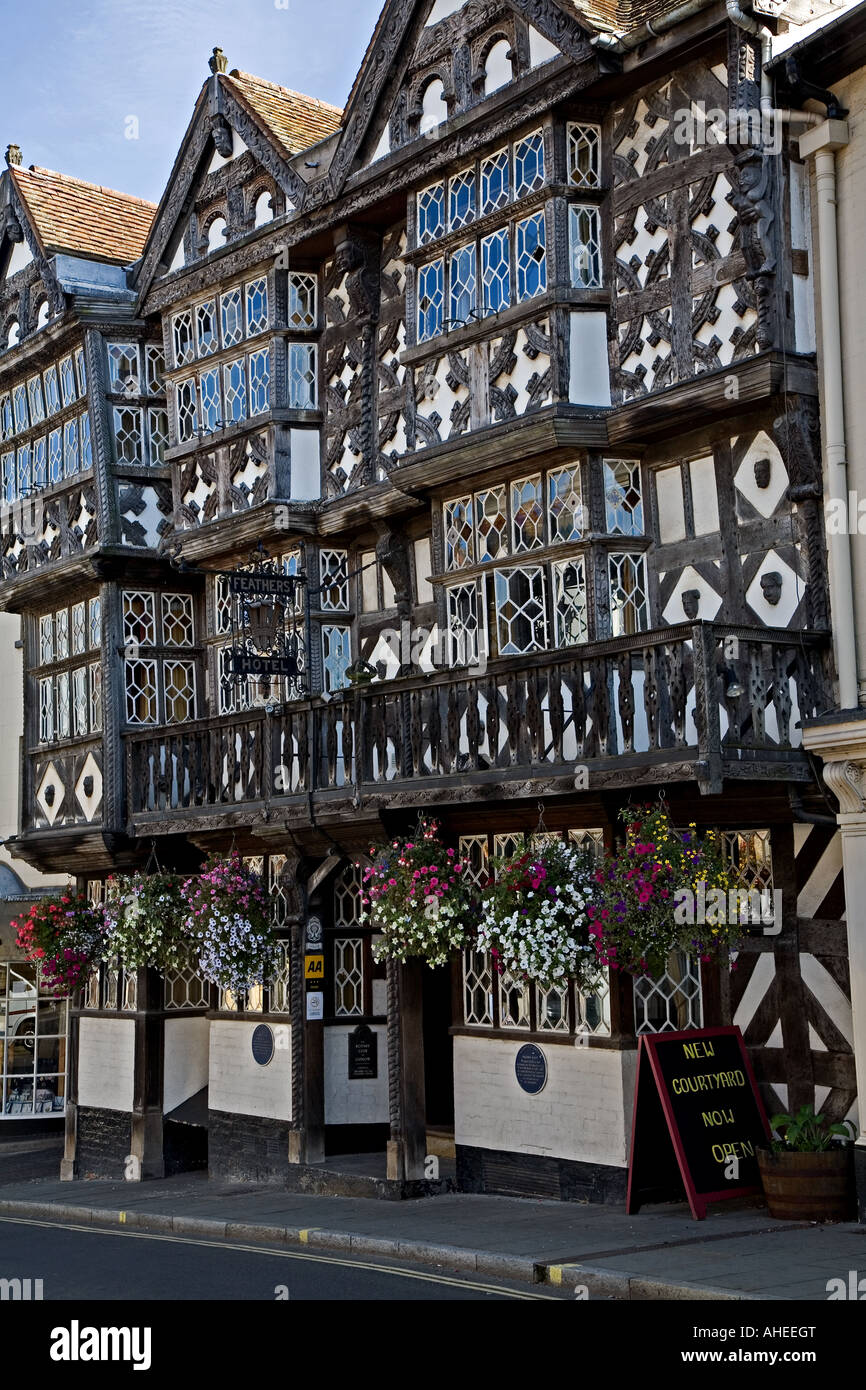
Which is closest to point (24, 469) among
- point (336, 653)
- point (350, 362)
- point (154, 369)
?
point (154, 369)

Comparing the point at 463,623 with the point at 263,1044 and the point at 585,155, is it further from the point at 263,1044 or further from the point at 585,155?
the point at 263,1044

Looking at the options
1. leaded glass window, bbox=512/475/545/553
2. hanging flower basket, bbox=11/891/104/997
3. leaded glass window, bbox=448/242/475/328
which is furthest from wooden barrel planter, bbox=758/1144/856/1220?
hanging flower basket, bbox=11/891/104/997

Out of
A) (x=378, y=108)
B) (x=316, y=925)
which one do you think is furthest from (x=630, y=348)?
(x=316, y=925)

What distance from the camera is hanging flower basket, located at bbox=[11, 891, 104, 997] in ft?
70.2

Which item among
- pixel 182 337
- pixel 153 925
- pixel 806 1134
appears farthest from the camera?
pixel 182 337

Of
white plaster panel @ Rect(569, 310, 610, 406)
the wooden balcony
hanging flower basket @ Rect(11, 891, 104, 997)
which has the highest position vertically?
white plaster panel @ Rect(569, 310, 610, 406)

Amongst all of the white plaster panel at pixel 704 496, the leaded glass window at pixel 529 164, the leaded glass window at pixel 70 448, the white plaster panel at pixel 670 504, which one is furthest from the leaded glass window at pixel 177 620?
the white plaster panel at pixel 704 496

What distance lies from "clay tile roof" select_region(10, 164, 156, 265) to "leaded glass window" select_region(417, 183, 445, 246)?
7.33 metres

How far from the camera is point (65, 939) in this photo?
21.4m

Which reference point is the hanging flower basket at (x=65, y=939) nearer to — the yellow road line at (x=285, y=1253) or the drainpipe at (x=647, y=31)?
the yellow road line at (x=285, y=1253)

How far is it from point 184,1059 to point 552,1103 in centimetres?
734

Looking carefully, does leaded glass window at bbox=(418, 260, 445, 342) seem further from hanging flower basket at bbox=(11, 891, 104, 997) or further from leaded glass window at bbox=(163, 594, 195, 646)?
hanging flower basket at bbox=(11, 891, 104, 997)

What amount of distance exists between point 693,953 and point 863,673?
110 inches

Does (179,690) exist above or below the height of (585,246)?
below
